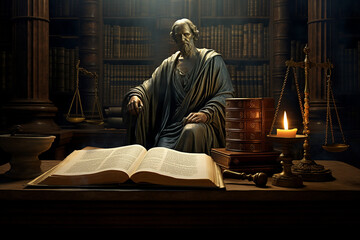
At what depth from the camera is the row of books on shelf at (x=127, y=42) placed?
14.1ft

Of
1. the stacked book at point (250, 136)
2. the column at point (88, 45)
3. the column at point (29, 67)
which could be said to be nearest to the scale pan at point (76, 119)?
the column at point (29, 67)

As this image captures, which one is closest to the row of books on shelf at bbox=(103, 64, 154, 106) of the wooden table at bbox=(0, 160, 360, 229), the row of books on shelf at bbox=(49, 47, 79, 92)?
the row of books on shelf at bbox=(49, 47, 79, 92)

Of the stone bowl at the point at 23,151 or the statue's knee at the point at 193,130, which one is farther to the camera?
the statue's knee at the point at 193,130

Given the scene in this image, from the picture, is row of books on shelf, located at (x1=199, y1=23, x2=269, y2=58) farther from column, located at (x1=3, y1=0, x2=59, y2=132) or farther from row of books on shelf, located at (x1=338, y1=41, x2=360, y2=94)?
column, located at (x1=3, y1=0, x2=59, y2=132)

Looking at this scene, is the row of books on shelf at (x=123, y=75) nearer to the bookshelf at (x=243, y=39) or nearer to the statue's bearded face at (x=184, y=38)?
the bookshelf at (x=243, y=39)

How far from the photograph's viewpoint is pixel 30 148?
1605 millimetres

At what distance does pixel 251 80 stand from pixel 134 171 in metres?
3.02

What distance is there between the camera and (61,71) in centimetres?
422

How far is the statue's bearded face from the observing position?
9.91 ft

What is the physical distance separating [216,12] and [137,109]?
192cm

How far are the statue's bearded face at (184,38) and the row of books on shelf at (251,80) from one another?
1201mm

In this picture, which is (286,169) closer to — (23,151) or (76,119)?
(23,151)

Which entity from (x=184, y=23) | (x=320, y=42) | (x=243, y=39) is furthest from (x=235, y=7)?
(x=184, y=23)

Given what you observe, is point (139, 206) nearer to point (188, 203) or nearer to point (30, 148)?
point (188, 203)
